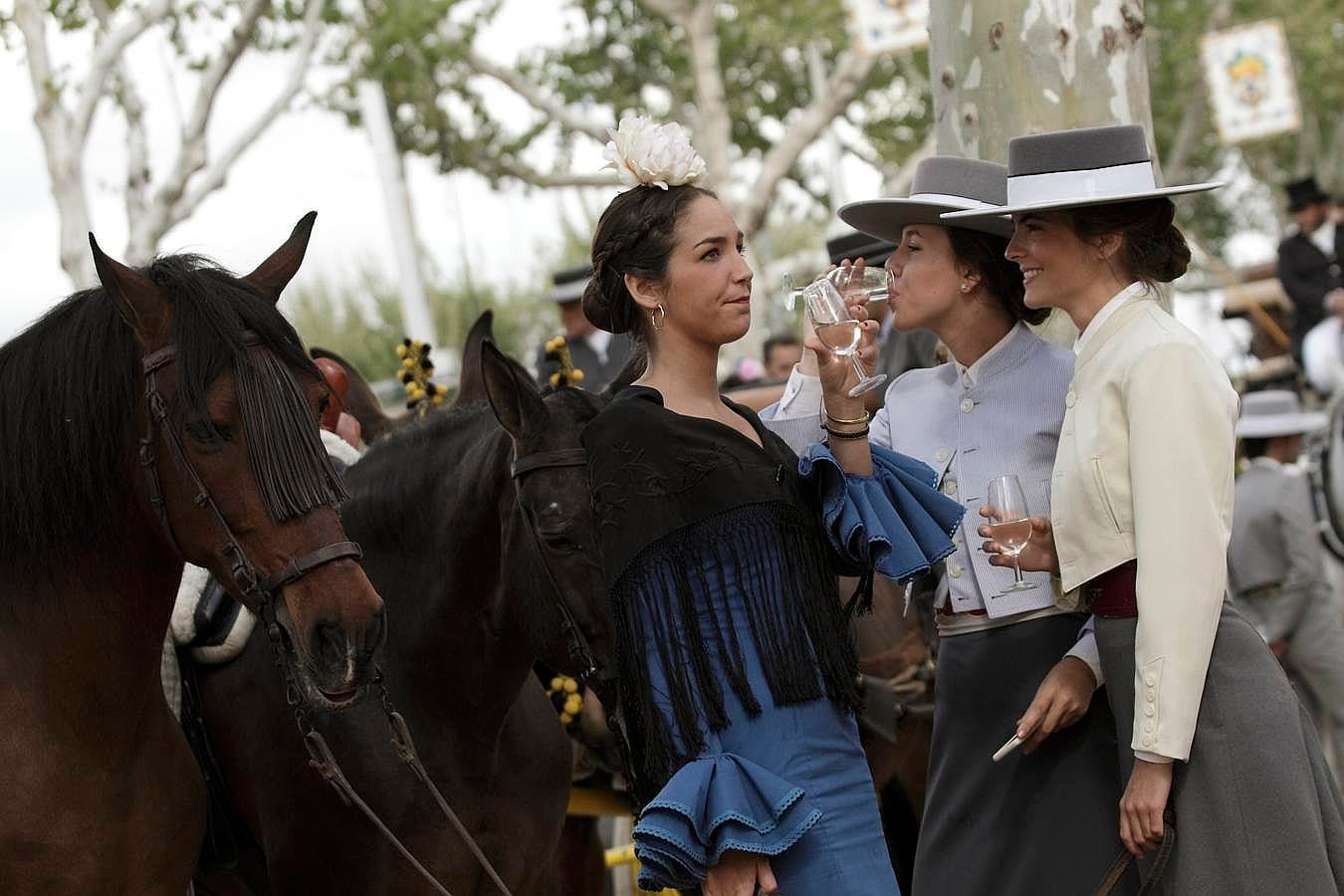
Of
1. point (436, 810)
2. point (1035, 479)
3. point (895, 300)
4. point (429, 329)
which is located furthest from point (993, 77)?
point (429, 329)

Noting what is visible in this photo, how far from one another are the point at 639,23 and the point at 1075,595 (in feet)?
61.8

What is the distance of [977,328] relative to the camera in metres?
3.69

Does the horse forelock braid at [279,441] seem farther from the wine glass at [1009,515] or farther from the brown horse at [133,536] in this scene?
the wine glass at [1009,515]

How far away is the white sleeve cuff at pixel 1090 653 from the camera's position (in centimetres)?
338

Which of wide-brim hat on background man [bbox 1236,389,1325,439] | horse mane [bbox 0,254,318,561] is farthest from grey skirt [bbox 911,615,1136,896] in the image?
wide-brim hat on background man [bbox 1236,389,1325,439]

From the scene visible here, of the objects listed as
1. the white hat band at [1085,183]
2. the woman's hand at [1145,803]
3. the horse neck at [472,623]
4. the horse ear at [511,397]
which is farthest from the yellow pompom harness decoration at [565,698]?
the white hat band at [1085,183]

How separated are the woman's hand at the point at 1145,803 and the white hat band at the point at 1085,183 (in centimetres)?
114

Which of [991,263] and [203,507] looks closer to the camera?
[203,507]

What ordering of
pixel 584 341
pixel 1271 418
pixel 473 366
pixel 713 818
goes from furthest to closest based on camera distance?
pixel 1271 418 → pixel 584 341 → pixel 473 366 → pixel 713 818

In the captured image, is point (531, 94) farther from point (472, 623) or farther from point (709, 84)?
point (472, 623)

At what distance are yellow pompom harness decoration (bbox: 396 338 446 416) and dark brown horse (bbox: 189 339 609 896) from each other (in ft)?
4.16

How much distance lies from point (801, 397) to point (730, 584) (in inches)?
33.5

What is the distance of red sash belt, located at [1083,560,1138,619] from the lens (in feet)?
10.6

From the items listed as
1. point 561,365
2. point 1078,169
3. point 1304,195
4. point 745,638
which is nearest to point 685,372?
point 745,638
